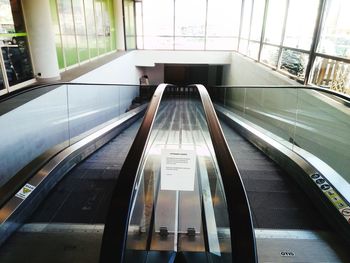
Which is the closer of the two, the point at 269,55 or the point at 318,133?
the point at 318,133

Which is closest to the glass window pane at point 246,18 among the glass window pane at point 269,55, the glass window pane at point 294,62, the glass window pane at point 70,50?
the glass window pane at point 269,55

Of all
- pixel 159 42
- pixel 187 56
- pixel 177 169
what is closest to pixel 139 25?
pixel 159 42

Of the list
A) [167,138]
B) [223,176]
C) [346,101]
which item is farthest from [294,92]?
[223,176]

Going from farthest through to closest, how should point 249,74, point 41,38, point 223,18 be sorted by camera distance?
point 223,18
point 249,74
point 41,38

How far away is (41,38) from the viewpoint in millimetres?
5785

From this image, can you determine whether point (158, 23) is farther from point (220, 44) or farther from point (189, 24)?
point (220, 44)

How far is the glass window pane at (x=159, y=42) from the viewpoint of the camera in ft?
48.1

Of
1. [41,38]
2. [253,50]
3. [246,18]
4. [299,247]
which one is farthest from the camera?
[246,18]

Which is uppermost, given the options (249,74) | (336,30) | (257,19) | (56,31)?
(257,19)

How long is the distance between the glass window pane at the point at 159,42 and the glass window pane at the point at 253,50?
4.56 meters

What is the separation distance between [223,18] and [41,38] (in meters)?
10.7

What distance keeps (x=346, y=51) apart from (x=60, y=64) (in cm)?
638

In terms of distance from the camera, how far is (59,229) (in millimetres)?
2365

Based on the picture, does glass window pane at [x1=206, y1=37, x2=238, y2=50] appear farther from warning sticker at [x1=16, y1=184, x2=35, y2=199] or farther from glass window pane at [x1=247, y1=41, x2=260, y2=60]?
warning sticker at [x1=16, y1=184, x2=35, y2=199]
